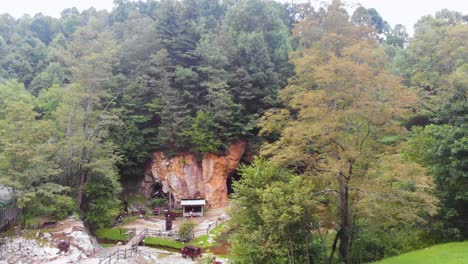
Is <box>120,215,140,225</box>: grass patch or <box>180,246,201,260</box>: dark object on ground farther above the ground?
<box>120,215,140,225</box>: grass patch

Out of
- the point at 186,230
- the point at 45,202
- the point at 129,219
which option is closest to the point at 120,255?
the point at 186,230

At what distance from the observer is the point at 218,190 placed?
36281 mm

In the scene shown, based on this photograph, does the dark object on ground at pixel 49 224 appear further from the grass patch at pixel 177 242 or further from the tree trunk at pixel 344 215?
the tree trunk at pixel 344 215

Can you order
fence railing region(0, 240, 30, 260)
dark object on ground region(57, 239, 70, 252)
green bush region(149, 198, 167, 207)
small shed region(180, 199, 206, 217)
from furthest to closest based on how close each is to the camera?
green bush region(149, 198, 167, 207), small shed region(180, 199, 206, 217), dark object on ground region(57, 239, 70, 252), fence railing region(0, 240, 30, 260)

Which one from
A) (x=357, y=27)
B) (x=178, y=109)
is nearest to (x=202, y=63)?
(x=178, y=109)

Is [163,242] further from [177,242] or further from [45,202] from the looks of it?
[45,202]

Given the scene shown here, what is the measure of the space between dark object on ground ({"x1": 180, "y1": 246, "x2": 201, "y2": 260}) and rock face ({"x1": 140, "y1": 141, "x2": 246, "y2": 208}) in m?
12.2

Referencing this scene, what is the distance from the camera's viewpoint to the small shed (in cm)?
3322

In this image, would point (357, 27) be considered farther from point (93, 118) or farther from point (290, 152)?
point (93, 118)

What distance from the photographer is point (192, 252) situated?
23.2m

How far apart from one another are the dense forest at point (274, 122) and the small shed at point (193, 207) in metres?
5.08

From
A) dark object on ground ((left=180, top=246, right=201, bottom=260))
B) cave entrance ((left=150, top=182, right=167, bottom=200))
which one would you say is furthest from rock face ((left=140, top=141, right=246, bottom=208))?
dark object on ground ((left=180, top=246, right=201, bottom=260))

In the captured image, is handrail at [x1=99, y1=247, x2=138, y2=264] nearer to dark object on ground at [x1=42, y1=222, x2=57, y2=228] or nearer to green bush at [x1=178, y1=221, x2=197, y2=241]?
green bush at [x1=178, y1=221, x2=197, y2=241]

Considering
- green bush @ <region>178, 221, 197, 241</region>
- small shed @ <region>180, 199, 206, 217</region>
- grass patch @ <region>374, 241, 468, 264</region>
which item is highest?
small shed @ <region>180, 199, 206, 217</region>
